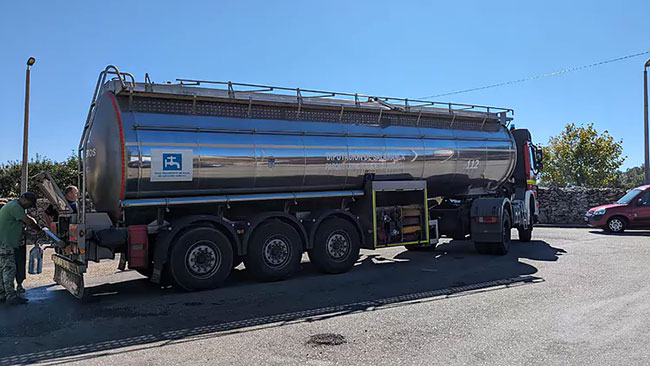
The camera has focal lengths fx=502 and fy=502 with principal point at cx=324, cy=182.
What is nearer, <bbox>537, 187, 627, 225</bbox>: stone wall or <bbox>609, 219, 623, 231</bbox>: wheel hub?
<bbox>609, 219, 623, 231</bbox>: wheel hub

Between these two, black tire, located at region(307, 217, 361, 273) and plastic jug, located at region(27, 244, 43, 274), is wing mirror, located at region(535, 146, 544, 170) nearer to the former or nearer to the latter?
black tire, located at region(307, 217, 361, 273)

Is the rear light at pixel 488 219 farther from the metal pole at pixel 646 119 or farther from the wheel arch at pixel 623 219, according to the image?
the metal pole at pixel 646 119

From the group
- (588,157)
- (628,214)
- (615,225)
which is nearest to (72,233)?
(615,225)

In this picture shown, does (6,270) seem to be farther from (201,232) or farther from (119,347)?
(119,347)

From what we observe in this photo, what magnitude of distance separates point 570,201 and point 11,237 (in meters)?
22.9

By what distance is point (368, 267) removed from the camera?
11.1m

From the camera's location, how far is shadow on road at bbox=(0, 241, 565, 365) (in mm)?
5691

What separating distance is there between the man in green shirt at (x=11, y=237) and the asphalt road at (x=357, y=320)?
46 centimetres

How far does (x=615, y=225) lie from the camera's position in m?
18.0

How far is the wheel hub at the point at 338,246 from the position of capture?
9.97m

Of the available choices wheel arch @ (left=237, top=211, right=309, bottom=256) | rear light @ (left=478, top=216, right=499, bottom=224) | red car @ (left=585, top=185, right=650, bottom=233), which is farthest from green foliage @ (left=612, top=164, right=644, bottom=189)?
wheel arch @ (left=237, top=211, right=309, bottom=256)

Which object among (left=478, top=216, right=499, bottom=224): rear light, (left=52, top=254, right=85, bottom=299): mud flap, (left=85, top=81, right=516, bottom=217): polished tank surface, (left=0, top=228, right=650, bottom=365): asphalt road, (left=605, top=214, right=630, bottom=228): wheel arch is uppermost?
(left=85, top=81, right=516, bottom=217): polished tank surface

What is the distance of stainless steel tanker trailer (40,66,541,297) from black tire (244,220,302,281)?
19 mm

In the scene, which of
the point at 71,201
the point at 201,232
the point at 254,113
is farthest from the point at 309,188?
the point at 71,201
